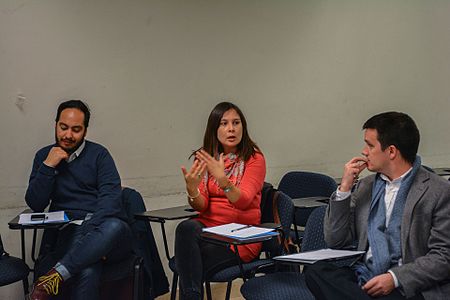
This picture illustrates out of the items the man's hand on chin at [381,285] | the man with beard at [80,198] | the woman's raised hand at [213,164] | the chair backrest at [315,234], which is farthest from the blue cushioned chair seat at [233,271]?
the man's hand on chin at [381,285]

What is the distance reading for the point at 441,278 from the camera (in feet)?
6.87

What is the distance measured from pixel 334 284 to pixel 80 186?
164cm

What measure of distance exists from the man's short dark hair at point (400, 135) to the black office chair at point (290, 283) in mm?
487

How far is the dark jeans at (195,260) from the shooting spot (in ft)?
9.23

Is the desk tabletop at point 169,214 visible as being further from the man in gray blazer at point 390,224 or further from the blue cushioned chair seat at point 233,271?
the man in gray blazer at point 390,224

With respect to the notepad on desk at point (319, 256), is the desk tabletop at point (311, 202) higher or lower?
higher

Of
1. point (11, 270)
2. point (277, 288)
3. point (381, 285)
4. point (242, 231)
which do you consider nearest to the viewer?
point (381, 285)

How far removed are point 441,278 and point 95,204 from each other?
6.21 ft

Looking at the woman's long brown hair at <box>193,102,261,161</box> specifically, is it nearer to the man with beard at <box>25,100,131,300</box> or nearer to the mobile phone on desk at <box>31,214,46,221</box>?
the man with beard at <box>25,100,131,300</box>

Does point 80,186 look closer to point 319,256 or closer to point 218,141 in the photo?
point 218,141

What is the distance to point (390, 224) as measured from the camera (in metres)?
2.23

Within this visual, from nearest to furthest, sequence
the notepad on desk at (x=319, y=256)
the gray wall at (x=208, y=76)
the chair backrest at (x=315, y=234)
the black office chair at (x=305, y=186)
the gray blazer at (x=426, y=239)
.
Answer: the gray blazer at (x=426, y=239)
the notepad on desk at (x=319, y=256)
the chair backrest at (x=315, y=234)
the gray wall at (x=208, y=76)
the black office chair at (x=305, y=186)

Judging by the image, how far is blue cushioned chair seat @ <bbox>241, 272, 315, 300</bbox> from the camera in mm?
2404

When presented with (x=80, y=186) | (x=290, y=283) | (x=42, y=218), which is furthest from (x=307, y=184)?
(x=42, y=218)
